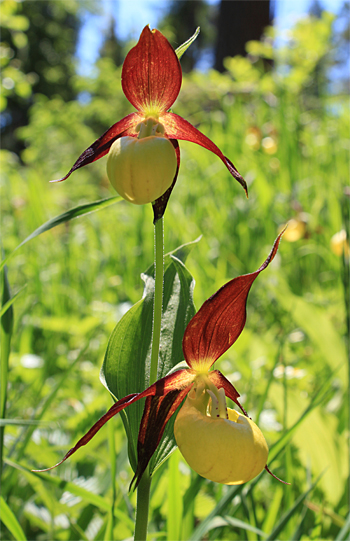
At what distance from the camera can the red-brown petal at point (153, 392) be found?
1.13 ft

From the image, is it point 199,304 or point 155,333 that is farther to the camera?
point 199,304

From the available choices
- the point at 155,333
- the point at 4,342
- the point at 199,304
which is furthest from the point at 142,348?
the point at 199,304

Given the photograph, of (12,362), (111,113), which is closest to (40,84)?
(111,113)

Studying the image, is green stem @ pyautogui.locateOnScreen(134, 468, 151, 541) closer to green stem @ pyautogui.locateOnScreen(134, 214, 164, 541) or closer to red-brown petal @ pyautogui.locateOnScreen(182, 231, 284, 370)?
green stem @ pyautogui.locateOnScreen(134, 214, 164, 541)

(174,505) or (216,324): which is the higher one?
(216,324)

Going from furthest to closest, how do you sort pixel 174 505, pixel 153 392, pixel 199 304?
pixel 199 304
pixel 174 505
pixel 153 392

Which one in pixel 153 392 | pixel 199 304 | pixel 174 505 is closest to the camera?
pixel 153 392

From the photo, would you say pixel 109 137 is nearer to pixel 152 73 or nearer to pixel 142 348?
pixel 152 73

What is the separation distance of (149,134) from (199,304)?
79 cm

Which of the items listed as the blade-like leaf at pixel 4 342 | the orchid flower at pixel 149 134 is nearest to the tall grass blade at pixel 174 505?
the blade-like leaf at pixel 4 342

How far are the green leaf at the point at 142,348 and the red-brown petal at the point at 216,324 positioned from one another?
8 cm

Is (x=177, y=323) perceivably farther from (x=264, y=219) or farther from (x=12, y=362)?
(x=264, y=219)

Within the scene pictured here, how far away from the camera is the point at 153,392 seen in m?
0.37

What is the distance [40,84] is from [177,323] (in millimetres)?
14232
